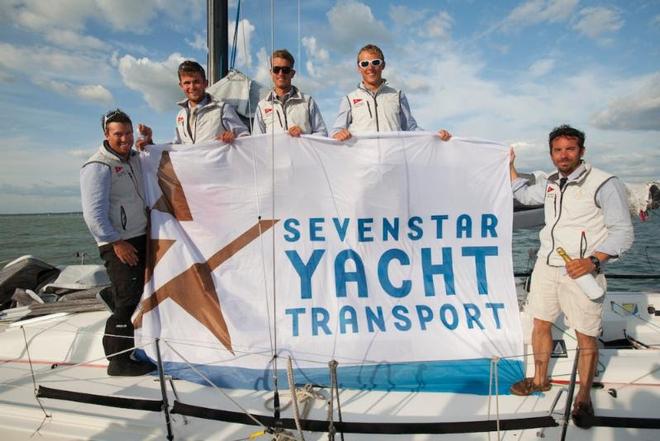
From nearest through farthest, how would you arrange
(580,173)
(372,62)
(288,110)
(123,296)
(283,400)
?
1. (580,173)
2. (283,400)
3. (123,296)
4. (372,62)
5. (288,110)

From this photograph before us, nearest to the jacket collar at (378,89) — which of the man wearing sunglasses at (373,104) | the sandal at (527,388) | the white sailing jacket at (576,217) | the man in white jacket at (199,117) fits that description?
the man wearing sunglasses at (373,104)

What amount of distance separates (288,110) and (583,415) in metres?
3.46

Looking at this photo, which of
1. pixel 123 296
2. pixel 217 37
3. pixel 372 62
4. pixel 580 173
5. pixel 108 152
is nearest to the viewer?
pixel 580 173

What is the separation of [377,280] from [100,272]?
214 inches

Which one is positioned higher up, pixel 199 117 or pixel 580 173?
pixel 199 117

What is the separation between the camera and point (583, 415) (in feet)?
7.95

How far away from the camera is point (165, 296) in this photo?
3367mm

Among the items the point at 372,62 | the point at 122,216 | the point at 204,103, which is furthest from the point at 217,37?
the point at 122,216

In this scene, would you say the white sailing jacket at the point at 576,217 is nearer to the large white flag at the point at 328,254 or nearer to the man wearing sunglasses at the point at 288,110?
the large white flag at the point at 328,254

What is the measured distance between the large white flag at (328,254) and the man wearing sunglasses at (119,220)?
0.41ft

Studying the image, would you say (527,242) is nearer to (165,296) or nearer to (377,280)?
(377,280)

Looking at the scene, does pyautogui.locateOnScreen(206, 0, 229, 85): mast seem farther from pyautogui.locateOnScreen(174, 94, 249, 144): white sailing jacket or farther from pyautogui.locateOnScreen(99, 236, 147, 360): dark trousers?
pyautogui.locateOnScreen(99, 236, 147, 360): dark trousers

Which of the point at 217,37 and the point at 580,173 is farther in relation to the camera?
the point at 217,37

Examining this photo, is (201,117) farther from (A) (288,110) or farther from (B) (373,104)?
(B) (373,104)
